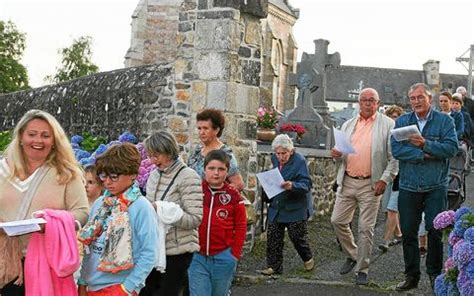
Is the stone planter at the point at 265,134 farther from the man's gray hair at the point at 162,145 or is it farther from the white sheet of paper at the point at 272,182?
the man's gray hair at the point at 162,145

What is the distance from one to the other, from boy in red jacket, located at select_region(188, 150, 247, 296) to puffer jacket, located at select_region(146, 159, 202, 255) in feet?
→ 0.87

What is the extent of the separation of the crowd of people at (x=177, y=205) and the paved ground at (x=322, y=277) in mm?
181

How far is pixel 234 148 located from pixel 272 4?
29.3 meters

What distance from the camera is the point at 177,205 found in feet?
15.3

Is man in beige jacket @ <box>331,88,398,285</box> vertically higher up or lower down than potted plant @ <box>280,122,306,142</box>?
lower down

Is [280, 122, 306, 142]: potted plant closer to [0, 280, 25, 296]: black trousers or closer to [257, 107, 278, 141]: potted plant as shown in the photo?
[257, 107, 278, 141]: potted plant

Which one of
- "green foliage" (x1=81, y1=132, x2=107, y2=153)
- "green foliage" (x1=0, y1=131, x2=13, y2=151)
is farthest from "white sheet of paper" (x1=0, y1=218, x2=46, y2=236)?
"green foliage" (x1=0, y1=131, x2=13, y2=151)

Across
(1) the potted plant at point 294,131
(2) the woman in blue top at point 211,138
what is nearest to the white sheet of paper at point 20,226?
(2) the woman in blue top at point 211,138

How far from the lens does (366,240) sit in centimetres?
700

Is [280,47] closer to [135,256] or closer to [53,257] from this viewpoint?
[135,256]

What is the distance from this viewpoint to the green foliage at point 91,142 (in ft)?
33.8

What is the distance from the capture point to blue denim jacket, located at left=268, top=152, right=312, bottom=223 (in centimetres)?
762

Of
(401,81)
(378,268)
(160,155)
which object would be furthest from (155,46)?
(401,81)

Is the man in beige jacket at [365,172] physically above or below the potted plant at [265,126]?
Answer: below
